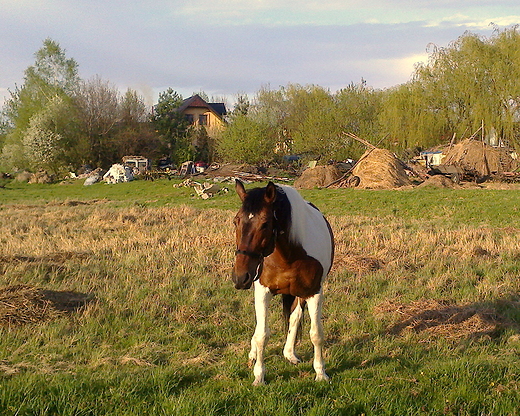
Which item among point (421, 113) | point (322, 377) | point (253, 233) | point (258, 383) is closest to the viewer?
point (253, 233)

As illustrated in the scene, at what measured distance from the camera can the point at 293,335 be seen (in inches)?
243

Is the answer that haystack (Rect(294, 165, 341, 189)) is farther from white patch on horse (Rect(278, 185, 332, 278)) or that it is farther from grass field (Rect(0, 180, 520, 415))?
white patch on horse (Rect(278, 185, 332, 278))

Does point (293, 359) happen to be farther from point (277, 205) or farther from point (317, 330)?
point (277, 205)

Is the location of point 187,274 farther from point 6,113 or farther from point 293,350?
point 6,113

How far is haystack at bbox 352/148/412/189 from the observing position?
33.6m

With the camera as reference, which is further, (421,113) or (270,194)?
(421,113)

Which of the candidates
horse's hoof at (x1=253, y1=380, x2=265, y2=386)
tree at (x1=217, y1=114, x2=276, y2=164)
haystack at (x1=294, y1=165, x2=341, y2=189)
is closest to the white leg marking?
horse's hoof at (x1=253, y1=380, x2=265, y2=386)

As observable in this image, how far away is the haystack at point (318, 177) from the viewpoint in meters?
35.8

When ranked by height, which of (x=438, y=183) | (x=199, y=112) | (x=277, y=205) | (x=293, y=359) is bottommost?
(x=293, y=359)

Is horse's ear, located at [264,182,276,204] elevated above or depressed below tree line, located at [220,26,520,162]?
below

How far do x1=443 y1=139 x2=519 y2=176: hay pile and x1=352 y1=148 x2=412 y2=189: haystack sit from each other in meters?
3.96

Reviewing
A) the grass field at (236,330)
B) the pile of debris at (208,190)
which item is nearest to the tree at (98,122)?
→ the pile of debris at (208,190)

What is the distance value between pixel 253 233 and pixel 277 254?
717 mm

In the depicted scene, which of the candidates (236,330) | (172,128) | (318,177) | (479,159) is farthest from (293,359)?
(172,128)
